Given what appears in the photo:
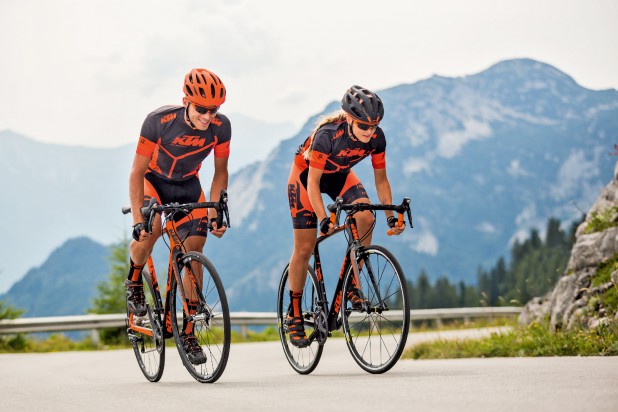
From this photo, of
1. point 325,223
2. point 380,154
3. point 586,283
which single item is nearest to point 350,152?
point 380,154

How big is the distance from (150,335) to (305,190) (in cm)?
205

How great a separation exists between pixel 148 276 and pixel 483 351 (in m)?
4.66

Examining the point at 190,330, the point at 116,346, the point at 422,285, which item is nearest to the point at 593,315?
the point at 190,330

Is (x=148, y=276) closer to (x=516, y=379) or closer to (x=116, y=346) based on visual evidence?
(x=516, y=379)

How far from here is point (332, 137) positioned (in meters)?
8.30

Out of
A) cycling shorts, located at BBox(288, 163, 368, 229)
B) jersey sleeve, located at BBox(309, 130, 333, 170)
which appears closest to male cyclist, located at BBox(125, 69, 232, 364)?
cycling shorts, located at BBox(288, 163, 368, 229)

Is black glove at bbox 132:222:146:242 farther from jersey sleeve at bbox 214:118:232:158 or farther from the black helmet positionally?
the black helmet

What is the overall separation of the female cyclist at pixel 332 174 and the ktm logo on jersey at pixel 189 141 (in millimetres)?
1000

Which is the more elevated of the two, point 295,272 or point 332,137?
point 332,137

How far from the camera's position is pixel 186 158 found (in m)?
8.42

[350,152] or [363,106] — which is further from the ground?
[363,106]

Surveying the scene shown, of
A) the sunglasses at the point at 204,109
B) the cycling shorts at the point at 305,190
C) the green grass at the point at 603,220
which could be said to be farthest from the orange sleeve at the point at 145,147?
the green grass at the point at 603,220

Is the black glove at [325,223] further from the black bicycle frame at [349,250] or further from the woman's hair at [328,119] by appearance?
the woman's hair at [328,119]

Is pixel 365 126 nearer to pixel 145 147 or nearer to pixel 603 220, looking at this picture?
pixel 145 147
